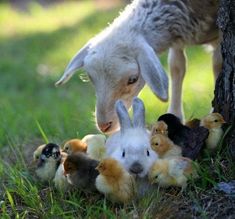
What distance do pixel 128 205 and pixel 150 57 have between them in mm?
1354

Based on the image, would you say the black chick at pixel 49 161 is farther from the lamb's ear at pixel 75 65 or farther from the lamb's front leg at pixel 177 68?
the lamb's front leg at pixel 177 68

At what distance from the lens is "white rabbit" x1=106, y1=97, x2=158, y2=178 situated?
142 inches

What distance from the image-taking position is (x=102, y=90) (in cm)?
471

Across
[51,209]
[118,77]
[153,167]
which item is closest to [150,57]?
[118,77]

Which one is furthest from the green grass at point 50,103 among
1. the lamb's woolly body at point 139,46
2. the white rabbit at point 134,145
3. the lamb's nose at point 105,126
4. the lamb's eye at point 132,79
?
the lamb's eye at point 132,79

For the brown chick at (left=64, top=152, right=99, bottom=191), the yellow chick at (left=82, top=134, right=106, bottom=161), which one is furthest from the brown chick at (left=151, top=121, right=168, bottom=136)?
the brown chick at (left=64, top=152, right=99, bottom=191)

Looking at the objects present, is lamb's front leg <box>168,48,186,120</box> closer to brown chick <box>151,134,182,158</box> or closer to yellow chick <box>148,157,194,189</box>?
brown chick <box>151,134,182,158</box>

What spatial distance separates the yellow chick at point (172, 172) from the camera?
11.7 feet

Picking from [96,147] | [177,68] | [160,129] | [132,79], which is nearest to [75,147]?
[96,147]

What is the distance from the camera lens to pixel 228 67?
3.89 meters

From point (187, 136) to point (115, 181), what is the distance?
25.9 inches

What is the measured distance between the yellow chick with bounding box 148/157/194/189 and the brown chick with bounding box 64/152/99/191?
304mm

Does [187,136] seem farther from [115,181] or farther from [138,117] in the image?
[115,181]

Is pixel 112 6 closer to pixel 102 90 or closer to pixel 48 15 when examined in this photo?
pixel 48 15
